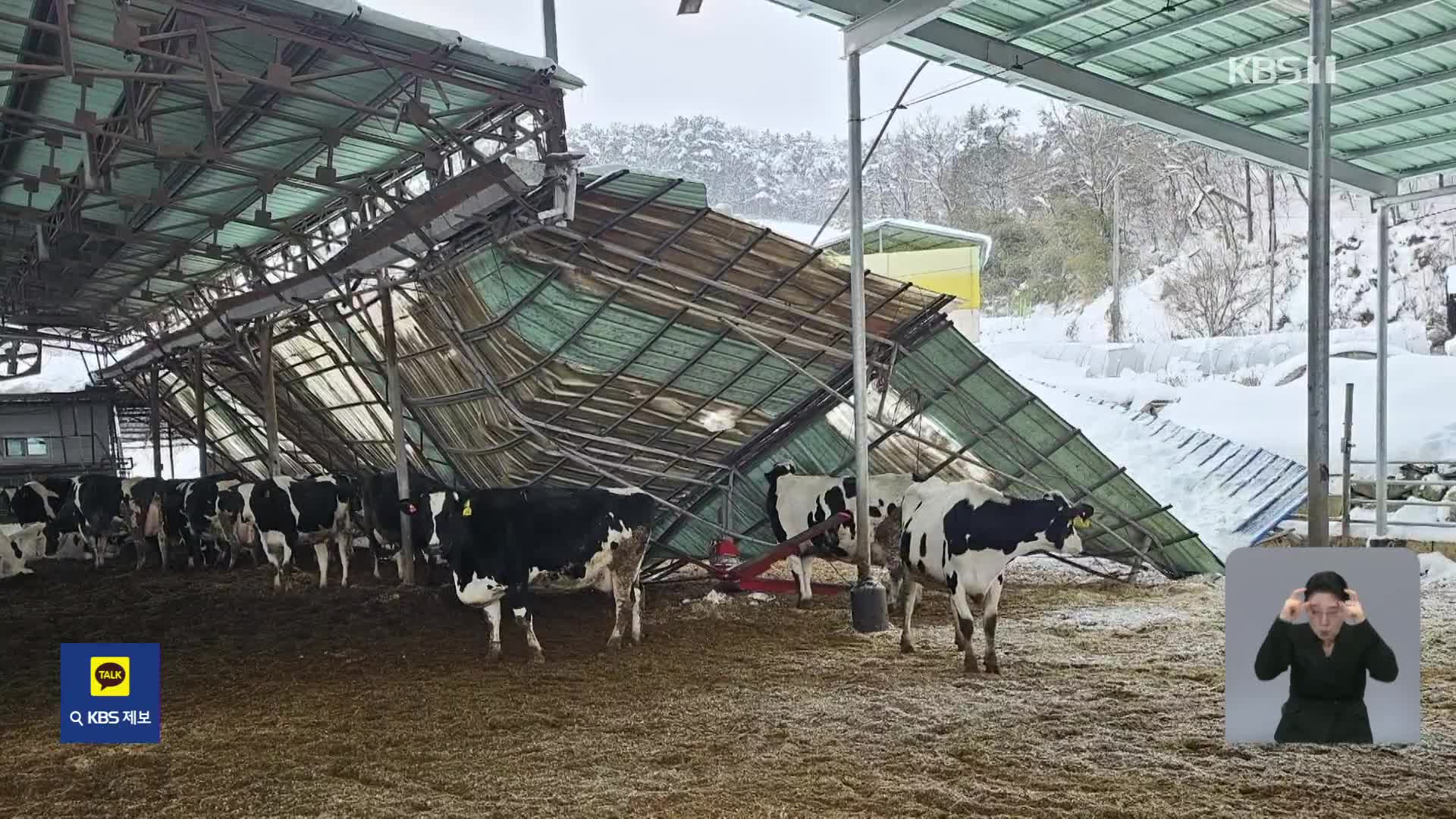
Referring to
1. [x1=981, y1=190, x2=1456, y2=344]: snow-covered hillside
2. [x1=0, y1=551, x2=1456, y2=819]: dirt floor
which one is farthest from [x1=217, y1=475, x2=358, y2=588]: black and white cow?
[x1=981, y1=190, x2=1456, y2=344]: snow-covered hillside

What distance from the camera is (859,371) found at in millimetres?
8781

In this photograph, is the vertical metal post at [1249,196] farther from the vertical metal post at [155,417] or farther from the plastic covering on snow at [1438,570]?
the vertical metal post at [155,417]

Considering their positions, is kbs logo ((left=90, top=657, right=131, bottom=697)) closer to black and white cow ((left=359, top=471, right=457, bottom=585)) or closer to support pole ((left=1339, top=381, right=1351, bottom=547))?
black and white cow ((left=359, top=471, right=457, bottom=585))

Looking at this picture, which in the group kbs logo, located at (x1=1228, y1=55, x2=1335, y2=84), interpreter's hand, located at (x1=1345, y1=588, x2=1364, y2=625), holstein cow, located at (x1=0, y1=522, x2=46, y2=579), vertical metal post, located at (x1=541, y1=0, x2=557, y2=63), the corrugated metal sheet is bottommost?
holstein cow, located at (x1=0, y1=522, x2=46, y2=579)

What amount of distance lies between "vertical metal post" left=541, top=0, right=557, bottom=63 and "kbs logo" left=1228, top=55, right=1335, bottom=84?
19.7 ft

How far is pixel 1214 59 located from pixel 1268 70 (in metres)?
0.55

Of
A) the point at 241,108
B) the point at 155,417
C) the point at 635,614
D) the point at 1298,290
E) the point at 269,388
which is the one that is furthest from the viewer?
the point at 1298,290

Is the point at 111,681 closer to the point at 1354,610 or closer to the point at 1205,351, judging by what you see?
the point at 1354,610

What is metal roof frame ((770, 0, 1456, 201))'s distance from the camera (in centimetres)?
816

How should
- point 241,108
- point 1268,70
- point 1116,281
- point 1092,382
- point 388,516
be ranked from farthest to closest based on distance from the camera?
point 1116,281, point 1092,382, point 388,516, point 1268,70, point 241,108

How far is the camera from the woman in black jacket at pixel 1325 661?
4434 millimetres

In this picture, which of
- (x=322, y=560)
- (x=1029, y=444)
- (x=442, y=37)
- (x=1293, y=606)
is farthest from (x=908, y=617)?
(x=322, y=560)

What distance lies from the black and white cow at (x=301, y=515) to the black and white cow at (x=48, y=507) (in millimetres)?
5554

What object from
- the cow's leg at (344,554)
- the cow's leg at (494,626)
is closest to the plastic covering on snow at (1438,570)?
the cow's leg at (494,626)
